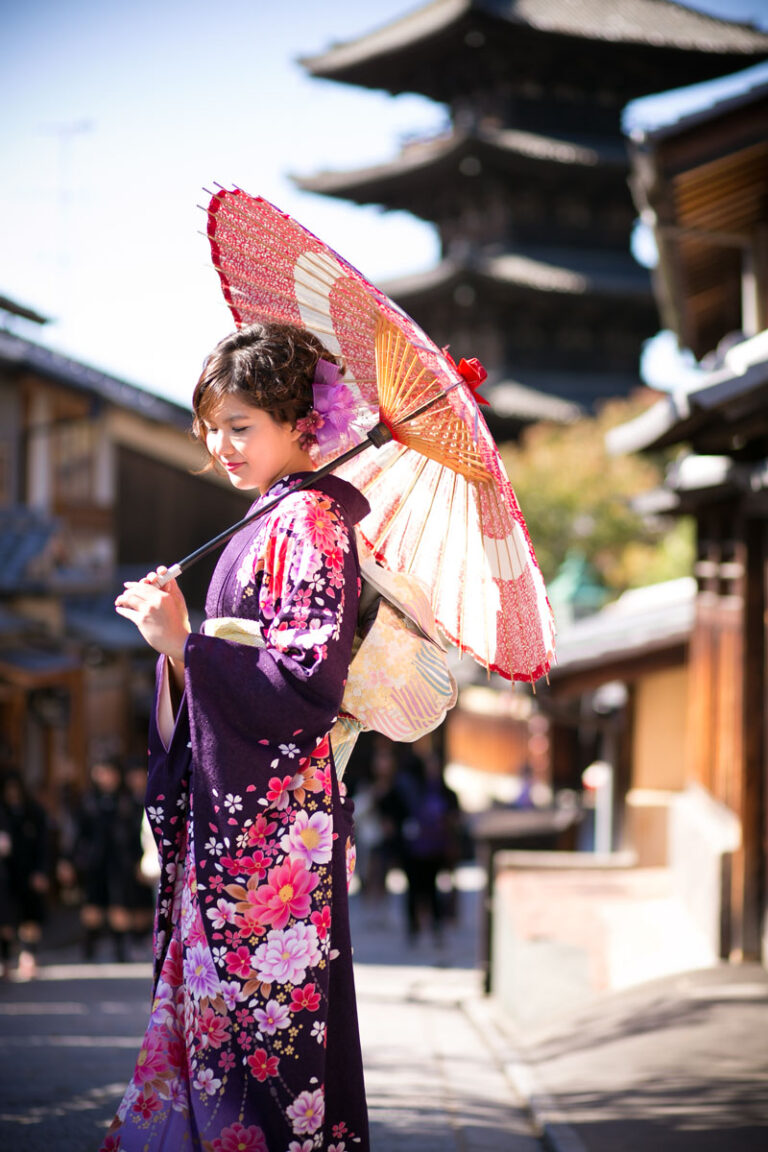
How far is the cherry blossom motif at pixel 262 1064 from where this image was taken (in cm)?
249

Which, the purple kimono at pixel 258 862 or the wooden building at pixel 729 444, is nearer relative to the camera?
the purple kimono at pixel 258 862

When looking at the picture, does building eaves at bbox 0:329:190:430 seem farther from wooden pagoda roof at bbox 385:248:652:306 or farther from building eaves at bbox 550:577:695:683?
wooden pagoda roof at bbox 385:248:652:306

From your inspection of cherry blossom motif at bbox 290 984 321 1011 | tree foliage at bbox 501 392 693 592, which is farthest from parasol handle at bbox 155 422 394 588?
tree foliage at bbox 501 392 693 592

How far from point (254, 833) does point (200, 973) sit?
12.4 inches

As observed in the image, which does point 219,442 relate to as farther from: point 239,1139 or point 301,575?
point 239,1139

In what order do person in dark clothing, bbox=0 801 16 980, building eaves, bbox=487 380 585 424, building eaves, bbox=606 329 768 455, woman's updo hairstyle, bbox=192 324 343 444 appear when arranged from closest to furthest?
woman's updo hairstyle, bbox=192 324 343 444
building eaves, bbox=606 329 768 455
person in dark clothing, bbox=0 801 16 980
building eaves, bbox=487 380 585 424

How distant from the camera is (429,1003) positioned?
823 cm

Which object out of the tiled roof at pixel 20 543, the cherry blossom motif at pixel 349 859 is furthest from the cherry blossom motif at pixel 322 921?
the tiled roof at pixel 20 543

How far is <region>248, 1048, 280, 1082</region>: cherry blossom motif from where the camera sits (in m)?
2.49

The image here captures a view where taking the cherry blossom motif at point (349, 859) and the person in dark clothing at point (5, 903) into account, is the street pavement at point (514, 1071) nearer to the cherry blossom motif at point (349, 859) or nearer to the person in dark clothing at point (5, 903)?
the cherry blossom motif at point (349, 859)

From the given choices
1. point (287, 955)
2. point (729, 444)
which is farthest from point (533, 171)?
point (287, 955)

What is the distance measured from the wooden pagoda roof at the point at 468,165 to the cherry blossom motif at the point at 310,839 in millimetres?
27600

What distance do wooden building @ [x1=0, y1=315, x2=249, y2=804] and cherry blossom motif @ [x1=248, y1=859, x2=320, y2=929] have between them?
32.1 ft

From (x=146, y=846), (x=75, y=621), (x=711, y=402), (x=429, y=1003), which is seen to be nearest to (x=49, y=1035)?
(x=429, y=1003)
